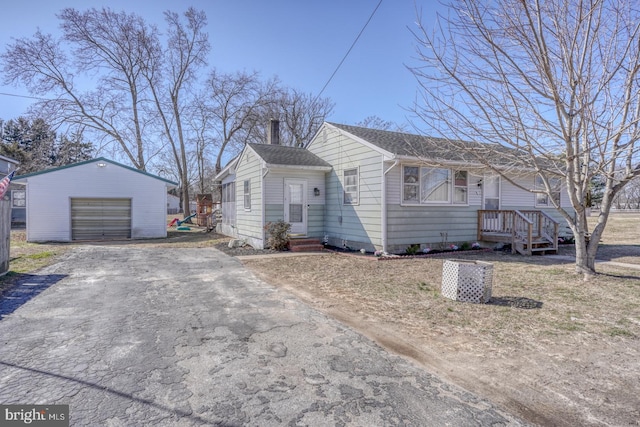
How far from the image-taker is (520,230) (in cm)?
1114

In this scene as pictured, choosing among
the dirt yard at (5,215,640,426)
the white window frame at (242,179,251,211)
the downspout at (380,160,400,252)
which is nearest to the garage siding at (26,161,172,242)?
the white window frame at (242,179,251,211)

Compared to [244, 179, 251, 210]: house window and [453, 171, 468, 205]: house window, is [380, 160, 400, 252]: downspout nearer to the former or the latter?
[453, 171, 468, 205]: house window

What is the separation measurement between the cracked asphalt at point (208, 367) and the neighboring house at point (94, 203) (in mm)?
11273

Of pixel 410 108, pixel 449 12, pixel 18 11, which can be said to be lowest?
A: pixel 410 108

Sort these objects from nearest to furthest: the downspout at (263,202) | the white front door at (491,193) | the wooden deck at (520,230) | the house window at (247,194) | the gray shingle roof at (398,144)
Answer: the gray shingle roof at (398,144)
the wooden deck at (520,230)
the downspout at (263,202)
the white front door at (491,193)
the house window at (247,194)

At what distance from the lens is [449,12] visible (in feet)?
16.6

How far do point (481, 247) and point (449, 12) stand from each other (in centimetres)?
854

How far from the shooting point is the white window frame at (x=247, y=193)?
1331 centimetres

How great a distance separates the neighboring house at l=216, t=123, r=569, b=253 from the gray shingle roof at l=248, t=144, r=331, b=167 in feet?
0.14

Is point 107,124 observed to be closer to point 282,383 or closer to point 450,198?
point 450,198

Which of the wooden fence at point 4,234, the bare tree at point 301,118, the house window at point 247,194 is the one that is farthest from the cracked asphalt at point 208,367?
the bare tree at point 301,118

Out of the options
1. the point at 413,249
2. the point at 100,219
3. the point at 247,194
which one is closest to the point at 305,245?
the point at 413,249

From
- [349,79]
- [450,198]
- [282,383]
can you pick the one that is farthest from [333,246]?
[282,383]

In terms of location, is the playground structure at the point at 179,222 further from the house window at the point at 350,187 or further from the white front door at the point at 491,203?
the white front door at the point at 491,203
